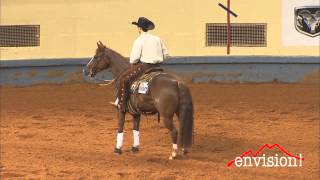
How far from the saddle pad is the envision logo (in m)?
1.88

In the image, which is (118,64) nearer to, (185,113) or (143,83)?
(143,83)

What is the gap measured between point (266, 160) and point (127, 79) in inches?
108

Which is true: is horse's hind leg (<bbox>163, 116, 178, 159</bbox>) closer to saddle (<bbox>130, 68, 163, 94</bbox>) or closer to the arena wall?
saddle (<bbox>130, 68, 163, 94</bbox>)

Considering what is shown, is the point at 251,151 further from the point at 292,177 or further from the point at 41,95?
the point at 41,95

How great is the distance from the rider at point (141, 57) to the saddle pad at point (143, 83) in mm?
126

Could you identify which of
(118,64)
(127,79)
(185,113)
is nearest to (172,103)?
(185,113)

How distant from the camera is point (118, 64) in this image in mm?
11148

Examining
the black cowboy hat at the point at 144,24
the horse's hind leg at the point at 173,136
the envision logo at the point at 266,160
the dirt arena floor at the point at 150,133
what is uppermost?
the black cowboy hat at the point at 144,24

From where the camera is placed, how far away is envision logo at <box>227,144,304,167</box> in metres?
10.0

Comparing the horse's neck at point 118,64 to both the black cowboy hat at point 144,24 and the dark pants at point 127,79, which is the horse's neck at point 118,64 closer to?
the dark pants at point 127,79

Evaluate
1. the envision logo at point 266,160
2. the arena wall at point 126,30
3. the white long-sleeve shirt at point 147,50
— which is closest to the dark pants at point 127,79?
Result: the white long-sleeve shirt at point 147,50

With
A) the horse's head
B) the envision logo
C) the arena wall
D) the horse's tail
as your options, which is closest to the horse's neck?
the horse's head

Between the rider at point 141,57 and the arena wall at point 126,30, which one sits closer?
the rider at point 141,57

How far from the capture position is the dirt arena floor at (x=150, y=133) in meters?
9.62
